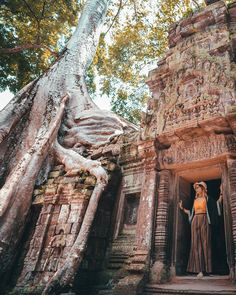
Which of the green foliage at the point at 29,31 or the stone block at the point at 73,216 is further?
the green foliage at the point at 29,31

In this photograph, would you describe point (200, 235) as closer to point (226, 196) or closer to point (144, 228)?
point (226, 196)

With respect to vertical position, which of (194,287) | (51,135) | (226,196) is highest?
(51,135)

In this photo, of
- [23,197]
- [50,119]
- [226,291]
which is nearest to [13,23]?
[50,119]

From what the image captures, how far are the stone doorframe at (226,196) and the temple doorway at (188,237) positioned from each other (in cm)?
5

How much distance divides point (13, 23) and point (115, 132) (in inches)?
321

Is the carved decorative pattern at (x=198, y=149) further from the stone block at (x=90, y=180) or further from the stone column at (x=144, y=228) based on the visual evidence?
the stone block at (x=90, y=180)

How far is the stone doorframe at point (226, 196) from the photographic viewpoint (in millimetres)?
4055

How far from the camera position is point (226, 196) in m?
4.48

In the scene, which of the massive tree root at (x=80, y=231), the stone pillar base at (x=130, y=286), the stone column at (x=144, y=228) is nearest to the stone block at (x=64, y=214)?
the massive tree root at (x=80, y=231)

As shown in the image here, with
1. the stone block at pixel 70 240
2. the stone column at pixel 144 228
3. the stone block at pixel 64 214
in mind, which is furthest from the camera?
the stone block at pixel 64 214

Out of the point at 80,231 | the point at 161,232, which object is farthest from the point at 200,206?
the point at 80,231

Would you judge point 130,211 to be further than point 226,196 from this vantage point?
Yes

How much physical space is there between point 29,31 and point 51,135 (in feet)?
26.9

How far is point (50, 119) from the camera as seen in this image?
7996 mm
